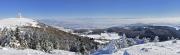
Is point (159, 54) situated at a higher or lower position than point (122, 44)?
higher

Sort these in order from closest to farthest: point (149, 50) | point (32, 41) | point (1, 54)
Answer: point (149, 50) < point (1, 54) < point (32, 41)

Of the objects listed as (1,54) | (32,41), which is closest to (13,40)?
(32,41)

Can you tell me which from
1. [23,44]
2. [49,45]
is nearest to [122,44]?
[49,45]

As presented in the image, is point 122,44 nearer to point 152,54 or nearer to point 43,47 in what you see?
point 43,47

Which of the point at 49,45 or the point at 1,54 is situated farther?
the point at 49,45

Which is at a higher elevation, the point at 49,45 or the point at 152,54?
the point at 152,54

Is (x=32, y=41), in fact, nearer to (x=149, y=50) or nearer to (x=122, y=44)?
(x=122, y=44)

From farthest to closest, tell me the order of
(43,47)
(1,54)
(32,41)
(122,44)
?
(32,41) < (122,44) < (43,47) < (1,54)

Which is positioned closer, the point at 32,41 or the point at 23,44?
the point at 23,44

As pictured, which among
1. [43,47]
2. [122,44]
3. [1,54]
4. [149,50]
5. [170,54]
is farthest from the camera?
[122,44]
